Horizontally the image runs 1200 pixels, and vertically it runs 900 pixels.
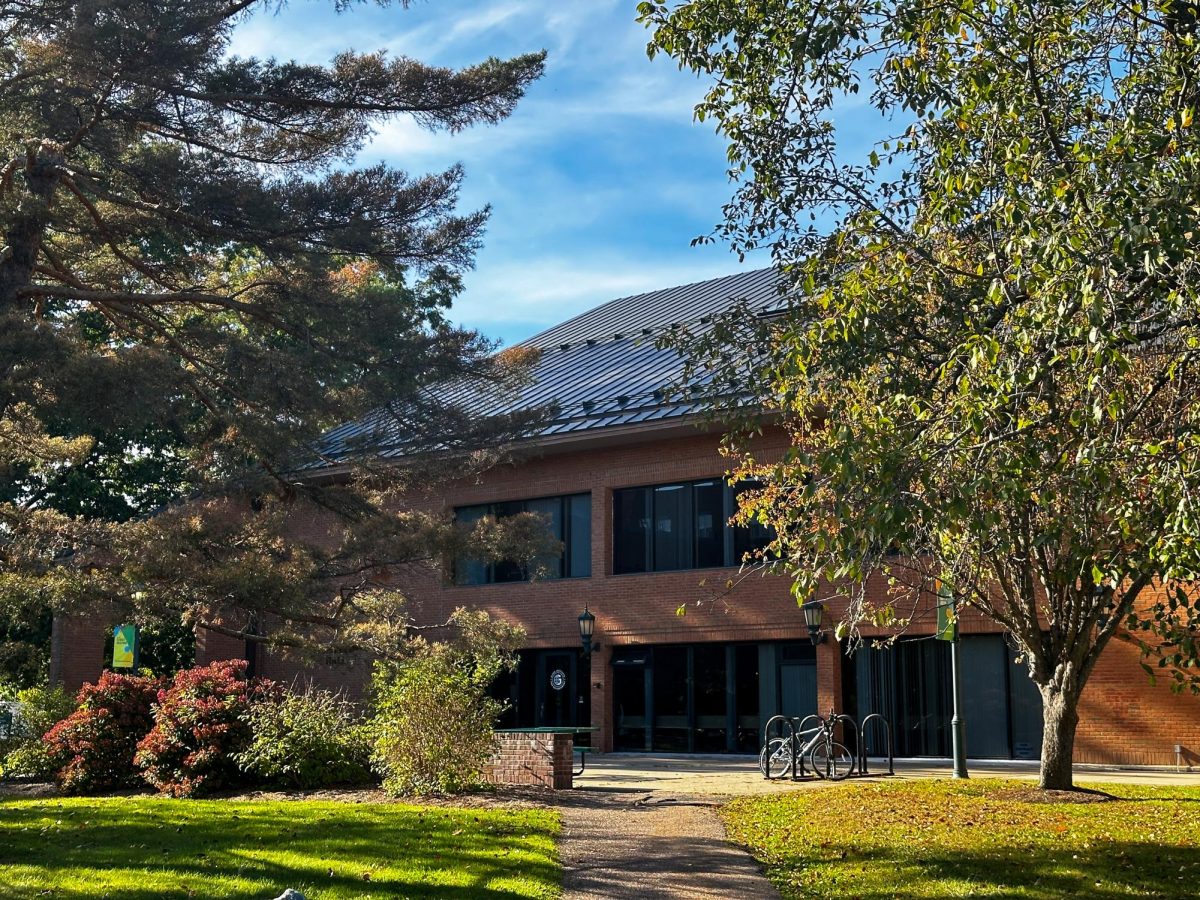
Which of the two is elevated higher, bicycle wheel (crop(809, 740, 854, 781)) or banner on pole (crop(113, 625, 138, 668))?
banner on pole (crop(113, 625, 138, 668))

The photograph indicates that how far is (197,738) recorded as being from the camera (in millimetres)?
17062

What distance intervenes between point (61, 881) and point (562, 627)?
64.8 feet

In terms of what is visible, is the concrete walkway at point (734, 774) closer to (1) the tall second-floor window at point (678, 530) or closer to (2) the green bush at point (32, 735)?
(1) the tall second-floor window at point (678, 530)

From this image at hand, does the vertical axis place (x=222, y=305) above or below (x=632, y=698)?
above

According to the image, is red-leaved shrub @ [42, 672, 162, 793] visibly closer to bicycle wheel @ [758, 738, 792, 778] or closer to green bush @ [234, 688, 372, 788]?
green bush @ [234, 688, 372, 788]

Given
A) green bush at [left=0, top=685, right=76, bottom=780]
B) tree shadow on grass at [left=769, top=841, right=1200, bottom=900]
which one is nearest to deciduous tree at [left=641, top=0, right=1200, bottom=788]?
tree shadow on grass at [left=769, top=841, right=1200, bottom=900]

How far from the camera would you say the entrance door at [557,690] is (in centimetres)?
2906

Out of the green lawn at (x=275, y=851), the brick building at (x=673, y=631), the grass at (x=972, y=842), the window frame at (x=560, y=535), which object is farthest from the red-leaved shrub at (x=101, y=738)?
the window frame at (x=560, y=535)

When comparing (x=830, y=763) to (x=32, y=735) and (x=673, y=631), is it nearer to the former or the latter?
(x=673, y=631)

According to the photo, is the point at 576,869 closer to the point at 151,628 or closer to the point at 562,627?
the point at 151,628

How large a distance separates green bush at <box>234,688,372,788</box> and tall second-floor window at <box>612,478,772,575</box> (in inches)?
429

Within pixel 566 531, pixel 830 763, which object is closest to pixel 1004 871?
pixel 830 763

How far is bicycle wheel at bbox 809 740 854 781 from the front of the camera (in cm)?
1934

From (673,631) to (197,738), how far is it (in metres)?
12.2
